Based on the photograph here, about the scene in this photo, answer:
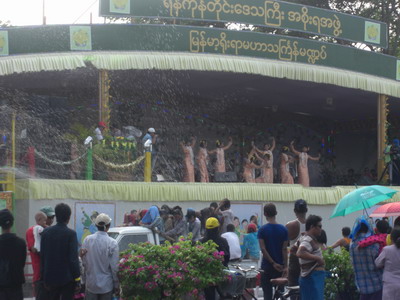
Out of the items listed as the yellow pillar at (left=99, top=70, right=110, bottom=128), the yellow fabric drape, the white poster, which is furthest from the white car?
the yellow fabric drape

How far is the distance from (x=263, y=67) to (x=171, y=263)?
1060 centimetres

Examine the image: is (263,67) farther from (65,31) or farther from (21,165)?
(21,165)

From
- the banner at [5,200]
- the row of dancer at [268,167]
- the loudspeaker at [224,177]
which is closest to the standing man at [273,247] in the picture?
the banner at [5,200]

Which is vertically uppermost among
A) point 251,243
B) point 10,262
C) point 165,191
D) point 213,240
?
point 165,191

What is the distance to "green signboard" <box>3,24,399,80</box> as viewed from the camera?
17.3 m

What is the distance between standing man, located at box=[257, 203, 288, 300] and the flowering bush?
0.62m

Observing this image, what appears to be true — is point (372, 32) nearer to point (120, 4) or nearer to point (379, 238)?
point (120, 4)

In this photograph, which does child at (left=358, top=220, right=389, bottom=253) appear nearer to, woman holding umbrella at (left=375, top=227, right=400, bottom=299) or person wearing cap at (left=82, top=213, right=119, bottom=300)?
woman holding umbrella at (left=375, top=227, right=400, bottom=299)

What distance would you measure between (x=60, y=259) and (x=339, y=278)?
12.7ft

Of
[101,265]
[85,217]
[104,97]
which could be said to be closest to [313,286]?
[101,265]

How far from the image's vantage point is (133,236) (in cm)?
1143

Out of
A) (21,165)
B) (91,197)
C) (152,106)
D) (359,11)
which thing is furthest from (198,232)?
(359,11)

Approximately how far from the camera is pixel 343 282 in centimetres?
1016

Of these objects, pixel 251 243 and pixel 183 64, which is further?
pixel 183 64
